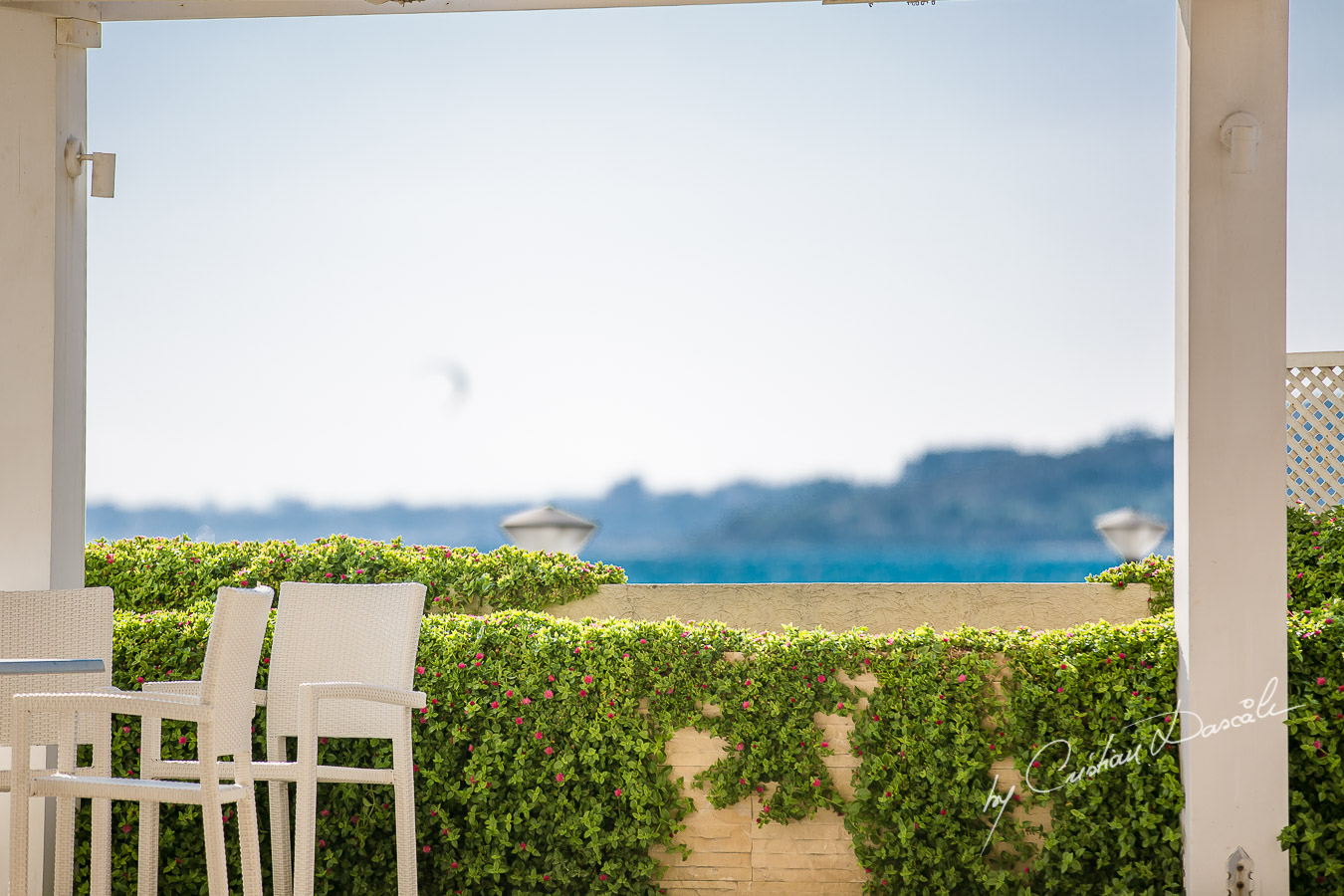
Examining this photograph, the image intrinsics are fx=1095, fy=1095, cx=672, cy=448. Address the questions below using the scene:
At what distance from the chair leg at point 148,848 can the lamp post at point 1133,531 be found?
675 centimetres

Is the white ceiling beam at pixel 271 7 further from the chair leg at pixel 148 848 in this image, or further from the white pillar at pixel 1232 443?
the chair leg at pixel 148 848

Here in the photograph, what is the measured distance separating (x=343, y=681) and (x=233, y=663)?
0.73m

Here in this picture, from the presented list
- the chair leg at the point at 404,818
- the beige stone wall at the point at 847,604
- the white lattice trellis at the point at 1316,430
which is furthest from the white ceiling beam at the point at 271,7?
the white lattice trellis at the point at 1316,430

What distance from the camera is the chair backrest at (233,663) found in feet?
9.09

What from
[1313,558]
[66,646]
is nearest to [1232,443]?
[1313,558]

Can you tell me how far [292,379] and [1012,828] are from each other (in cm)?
1035

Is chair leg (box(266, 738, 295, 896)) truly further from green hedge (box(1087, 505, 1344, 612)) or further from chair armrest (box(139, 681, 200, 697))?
green hedge (box(1087, 505, 1344, 612))

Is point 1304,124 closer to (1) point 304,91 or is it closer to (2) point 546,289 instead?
(2) point 546,289

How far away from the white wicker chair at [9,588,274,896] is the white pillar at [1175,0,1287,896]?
3.00 metres

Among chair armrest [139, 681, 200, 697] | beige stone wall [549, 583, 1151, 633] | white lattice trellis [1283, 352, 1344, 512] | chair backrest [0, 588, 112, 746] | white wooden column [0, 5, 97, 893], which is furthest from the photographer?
white lattice trellis [1283, 352, 1344, 512]

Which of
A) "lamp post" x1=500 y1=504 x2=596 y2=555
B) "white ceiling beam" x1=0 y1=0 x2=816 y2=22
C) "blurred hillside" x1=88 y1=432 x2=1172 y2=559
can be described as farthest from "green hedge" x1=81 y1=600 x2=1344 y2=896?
"blurred hillside" x1=88 y1=432 x2=1172 y2=559

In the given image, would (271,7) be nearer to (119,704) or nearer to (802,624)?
(119,704)

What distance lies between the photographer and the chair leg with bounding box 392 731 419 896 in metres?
3.56

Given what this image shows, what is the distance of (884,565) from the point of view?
50.7ft
